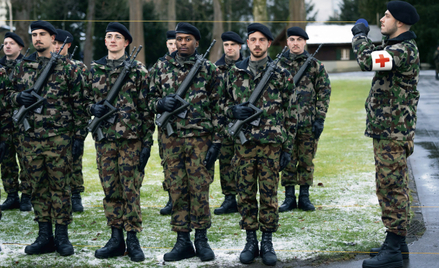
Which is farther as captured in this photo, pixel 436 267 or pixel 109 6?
pixel 109 6

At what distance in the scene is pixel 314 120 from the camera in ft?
22.4

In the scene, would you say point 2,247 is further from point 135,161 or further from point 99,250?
point 135,161

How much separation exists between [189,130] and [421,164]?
6.05 meters

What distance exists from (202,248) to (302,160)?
2.34 meters

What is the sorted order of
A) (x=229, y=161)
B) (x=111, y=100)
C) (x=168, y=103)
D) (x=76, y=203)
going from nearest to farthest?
(x=168, y=103), (x=111, y=100), (x=229, y=161), (x=76, y=203)

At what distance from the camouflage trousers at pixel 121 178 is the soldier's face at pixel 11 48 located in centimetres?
292

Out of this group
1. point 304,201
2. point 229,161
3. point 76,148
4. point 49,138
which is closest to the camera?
point 49,138

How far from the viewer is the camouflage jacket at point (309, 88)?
674cm

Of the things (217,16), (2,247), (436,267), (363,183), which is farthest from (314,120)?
(217,16)

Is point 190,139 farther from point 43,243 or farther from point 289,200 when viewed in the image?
point 289,200

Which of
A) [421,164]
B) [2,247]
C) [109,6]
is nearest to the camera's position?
[2,247]

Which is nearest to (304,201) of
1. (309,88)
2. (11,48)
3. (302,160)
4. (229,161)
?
(302,160)

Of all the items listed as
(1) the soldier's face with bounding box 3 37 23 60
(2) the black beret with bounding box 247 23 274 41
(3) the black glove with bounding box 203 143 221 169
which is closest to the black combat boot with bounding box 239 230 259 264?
(3) the black glove with bounding box 203 143 221 169

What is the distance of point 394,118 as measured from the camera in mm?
4898
